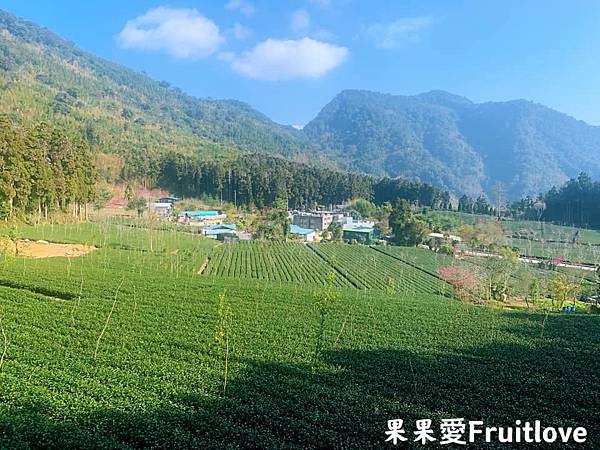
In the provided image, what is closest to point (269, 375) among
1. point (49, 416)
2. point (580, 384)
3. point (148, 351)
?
point (148, 351)

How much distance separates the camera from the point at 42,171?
46.8m

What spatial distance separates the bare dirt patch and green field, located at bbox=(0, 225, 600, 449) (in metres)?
10.4

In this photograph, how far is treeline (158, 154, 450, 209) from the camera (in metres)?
107

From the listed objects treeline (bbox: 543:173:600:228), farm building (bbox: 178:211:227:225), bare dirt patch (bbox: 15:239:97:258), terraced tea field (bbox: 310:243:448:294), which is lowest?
terraced tea field (bbox: 310:243:448:294)

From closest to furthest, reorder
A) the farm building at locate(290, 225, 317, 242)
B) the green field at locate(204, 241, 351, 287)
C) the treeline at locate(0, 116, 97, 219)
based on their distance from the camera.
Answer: the treeline at locate(0, 116, 97, 219) < the green field at locate(204, 241, 351, 287) < the farm building at locate(290, 225, 317, 242)

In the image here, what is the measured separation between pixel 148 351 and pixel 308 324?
853 centimetres

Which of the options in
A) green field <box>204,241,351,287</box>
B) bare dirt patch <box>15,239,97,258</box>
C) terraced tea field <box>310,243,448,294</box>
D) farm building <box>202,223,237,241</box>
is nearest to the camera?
bare dirt patch <box>15,239,97,258</box>

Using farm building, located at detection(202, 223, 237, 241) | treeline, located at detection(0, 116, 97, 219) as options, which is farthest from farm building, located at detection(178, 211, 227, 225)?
treeline, located at detection(0, 116, 97, 219)

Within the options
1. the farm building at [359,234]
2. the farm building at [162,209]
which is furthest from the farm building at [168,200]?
the farm building at [359,234]

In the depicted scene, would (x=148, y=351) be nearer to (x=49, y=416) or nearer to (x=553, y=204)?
(x=49, y=416)

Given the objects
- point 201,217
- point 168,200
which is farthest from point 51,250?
point 168,200

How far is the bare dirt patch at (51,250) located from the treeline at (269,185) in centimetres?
6128

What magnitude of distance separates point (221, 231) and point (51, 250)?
113 ft

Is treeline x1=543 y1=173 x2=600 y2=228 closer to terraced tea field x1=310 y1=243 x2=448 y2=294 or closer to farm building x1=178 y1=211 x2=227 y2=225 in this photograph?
terraced tea field x1=310 y1=243 x2=448 y2=294
